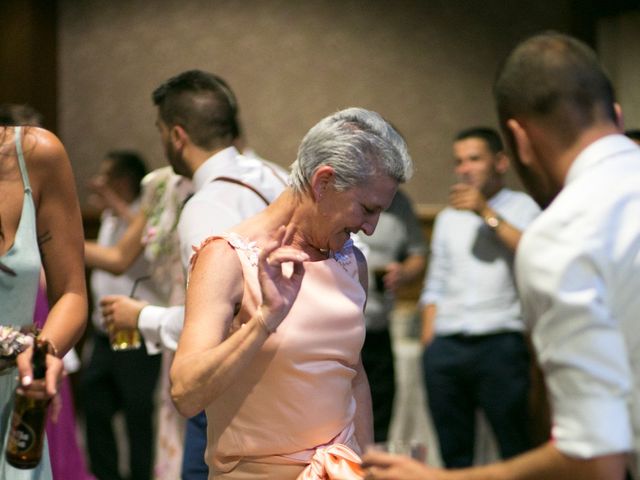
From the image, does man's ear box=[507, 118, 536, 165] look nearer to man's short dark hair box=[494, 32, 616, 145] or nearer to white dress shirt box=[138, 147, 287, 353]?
man's short dark hair box=[494, 32, 616, 145]

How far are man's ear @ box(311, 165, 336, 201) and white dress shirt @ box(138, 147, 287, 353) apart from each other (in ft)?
2.25

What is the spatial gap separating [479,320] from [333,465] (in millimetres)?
2819

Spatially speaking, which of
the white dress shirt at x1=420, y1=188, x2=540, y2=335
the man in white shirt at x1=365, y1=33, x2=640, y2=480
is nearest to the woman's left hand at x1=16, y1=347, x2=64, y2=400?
the man in white shirt at x1=365, y1=33, x2=640, y2=480

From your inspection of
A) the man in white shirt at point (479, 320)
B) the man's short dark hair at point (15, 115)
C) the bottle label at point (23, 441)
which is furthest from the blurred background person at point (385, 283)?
the bottle label at point (23, 441)

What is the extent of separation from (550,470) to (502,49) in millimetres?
5470

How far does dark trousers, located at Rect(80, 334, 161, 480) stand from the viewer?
5.48m

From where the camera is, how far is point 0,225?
220 centimetres

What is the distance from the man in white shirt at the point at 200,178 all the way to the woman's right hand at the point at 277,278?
0.86 meters

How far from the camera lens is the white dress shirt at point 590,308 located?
4.99 feet

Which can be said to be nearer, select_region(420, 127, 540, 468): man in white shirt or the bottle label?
the bottle label

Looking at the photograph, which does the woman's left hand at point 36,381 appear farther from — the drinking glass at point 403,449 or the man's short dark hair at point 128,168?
the man's short dark hair at point 128,168

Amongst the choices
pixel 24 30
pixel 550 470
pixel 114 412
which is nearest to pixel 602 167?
pixel 550 470

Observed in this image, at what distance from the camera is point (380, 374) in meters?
5.13

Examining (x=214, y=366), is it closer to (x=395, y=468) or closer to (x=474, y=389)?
(x=395, y=468)
